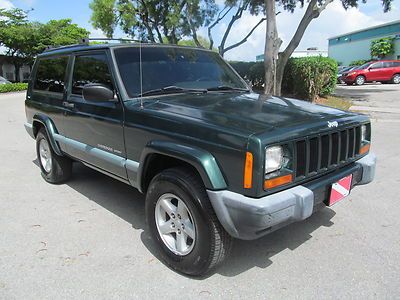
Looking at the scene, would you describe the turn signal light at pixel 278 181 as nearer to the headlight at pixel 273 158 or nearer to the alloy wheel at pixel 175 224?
the headlight at pixel 273 158

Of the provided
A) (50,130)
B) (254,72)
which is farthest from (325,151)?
(254,72)

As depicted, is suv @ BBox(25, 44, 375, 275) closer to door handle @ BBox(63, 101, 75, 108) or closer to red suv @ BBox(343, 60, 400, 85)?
door handle @ BBox(63, 101, 75, 108)

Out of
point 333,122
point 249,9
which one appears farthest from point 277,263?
point 249,9

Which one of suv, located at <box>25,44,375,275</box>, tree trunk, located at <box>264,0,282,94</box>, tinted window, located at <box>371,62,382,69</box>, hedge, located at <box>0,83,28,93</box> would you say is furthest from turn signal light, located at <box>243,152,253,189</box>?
tinted window, located at <box>371,62,382,69</box>

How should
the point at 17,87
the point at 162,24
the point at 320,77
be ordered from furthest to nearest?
the point at 17,87 → the point at 162,24 → the point at 320,77

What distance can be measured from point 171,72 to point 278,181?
183 centimetres

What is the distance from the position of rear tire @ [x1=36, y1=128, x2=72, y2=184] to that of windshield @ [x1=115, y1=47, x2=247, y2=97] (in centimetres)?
209

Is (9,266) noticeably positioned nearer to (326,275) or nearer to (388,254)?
(326,275)

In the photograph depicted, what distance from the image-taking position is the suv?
2.70 metres

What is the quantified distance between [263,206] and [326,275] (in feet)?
3.25

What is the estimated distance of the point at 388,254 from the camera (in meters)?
3.39

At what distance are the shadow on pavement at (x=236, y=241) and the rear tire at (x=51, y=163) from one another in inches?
7.8

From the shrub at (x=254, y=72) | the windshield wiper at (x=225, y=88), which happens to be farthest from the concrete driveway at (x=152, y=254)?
the shrub at (x=254, y=72)

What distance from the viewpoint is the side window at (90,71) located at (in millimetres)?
3959
